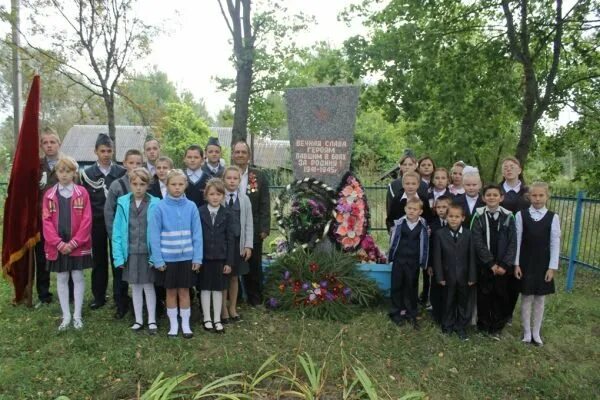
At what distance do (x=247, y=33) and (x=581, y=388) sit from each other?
10558 millimetres

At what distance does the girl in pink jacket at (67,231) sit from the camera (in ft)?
13.3

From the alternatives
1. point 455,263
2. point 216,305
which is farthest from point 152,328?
point 455,263

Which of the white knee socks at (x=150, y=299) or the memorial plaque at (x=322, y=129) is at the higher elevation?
the memorial plaque at (x=322, y=129)

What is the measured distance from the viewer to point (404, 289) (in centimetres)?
458

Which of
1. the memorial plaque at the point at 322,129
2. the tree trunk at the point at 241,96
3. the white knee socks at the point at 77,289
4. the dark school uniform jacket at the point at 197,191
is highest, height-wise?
the tree trunk at the point at 241,96

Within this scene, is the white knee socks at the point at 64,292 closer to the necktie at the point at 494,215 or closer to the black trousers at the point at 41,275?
the black trousers at the point at 41,275

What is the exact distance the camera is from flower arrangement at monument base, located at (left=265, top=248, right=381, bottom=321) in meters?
4.72

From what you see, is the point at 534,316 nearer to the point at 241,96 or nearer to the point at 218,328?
the point at 218,328

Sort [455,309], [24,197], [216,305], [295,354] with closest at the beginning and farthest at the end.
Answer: [295,354], [216,305], [455,309], [24,197]

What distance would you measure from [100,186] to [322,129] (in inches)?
99.3

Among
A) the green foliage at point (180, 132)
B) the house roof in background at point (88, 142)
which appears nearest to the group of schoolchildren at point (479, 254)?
the green foliage at point (180, 132)

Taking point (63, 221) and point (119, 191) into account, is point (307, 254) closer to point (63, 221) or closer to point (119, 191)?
point (119, 191)

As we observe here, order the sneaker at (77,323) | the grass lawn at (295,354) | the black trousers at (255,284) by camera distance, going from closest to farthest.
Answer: the grass lawn at (295,354) < the sneaker at (77,323) < the black trousers at (255,284)

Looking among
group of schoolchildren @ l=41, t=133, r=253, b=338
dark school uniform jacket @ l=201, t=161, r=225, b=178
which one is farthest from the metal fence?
group of schoolchildren @ l=41, t=133, r=253, b=338
